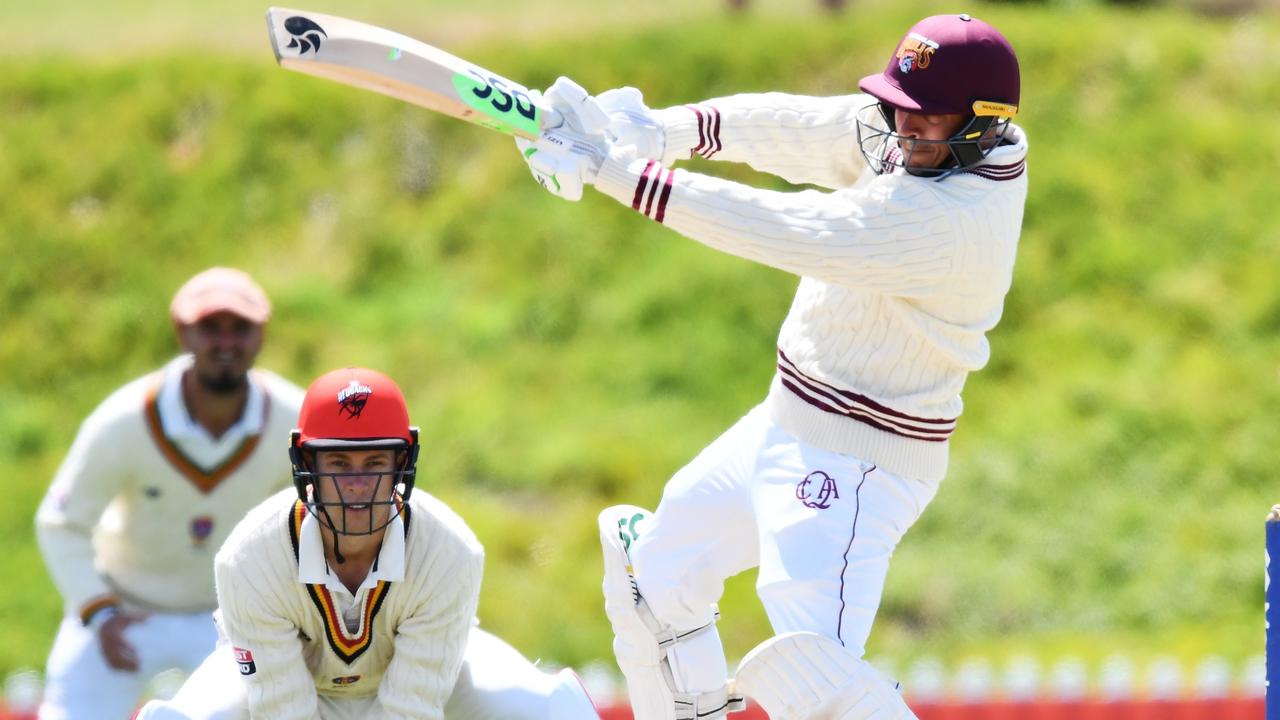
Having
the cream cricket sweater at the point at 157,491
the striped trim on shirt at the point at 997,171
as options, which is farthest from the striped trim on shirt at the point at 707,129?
the cream cricket sweater at the point at 157,491

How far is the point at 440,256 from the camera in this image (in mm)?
10953

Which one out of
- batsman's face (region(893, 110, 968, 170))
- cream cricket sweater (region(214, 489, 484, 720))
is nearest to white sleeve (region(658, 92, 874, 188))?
batsman's face (region(893, 110, 968, 170))

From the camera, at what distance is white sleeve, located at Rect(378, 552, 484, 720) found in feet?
14.6

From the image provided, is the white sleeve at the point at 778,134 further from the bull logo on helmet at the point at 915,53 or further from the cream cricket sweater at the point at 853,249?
the bull logo on helmet at the point at 915,53

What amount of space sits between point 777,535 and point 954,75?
104cm

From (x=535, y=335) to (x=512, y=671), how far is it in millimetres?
5830

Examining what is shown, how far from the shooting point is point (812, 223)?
13.8 feet

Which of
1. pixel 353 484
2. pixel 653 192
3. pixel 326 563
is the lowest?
pixel 326 563

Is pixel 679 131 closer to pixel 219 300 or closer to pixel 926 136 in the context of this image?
pixel 926 136

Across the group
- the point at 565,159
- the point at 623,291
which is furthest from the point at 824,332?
the point at 623,291

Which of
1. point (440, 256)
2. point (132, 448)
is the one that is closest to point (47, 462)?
point (440, 256)

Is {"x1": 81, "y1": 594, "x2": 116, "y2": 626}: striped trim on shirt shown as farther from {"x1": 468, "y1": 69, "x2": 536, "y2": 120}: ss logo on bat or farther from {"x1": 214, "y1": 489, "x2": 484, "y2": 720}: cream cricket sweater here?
{"x1": 468, "y1": 69, "x2": 536, "y2": 120}: ss logo on bat

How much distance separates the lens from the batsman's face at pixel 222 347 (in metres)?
5.79

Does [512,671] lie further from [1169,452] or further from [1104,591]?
[1169,452]
